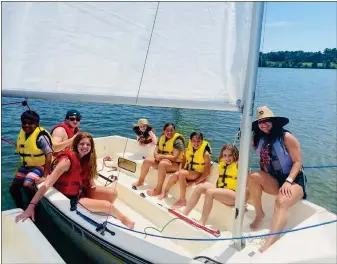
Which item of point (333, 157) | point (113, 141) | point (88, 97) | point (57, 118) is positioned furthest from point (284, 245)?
point (57, 118)

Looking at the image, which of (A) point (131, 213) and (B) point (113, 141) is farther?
(B) point (113, 141)

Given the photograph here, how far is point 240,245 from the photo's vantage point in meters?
2.95

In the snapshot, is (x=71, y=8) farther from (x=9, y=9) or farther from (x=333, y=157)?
(x=333, y=157)

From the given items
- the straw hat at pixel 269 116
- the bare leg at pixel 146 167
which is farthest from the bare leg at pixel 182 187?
the straw hat at pixel 269 116

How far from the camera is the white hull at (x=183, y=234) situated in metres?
2.88

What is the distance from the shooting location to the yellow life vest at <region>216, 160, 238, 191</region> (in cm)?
403

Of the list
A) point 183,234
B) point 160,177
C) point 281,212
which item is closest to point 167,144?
point 160,177

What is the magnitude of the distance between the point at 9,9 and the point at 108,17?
0.96 meters

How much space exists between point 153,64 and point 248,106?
2.79 ft

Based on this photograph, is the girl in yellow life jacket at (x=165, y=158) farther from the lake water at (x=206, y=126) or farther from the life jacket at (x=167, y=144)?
the lake water at (x=206, y=126)

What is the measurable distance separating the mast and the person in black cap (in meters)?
2.46

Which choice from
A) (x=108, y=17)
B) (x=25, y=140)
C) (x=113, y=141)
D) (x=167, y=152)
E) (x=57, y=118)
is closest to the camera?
(x=108, y=17)

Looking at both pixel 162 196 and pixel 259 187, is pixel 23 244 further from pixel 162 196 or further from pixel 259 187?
pixel 259 187

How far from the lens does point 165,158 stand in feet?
16.2
